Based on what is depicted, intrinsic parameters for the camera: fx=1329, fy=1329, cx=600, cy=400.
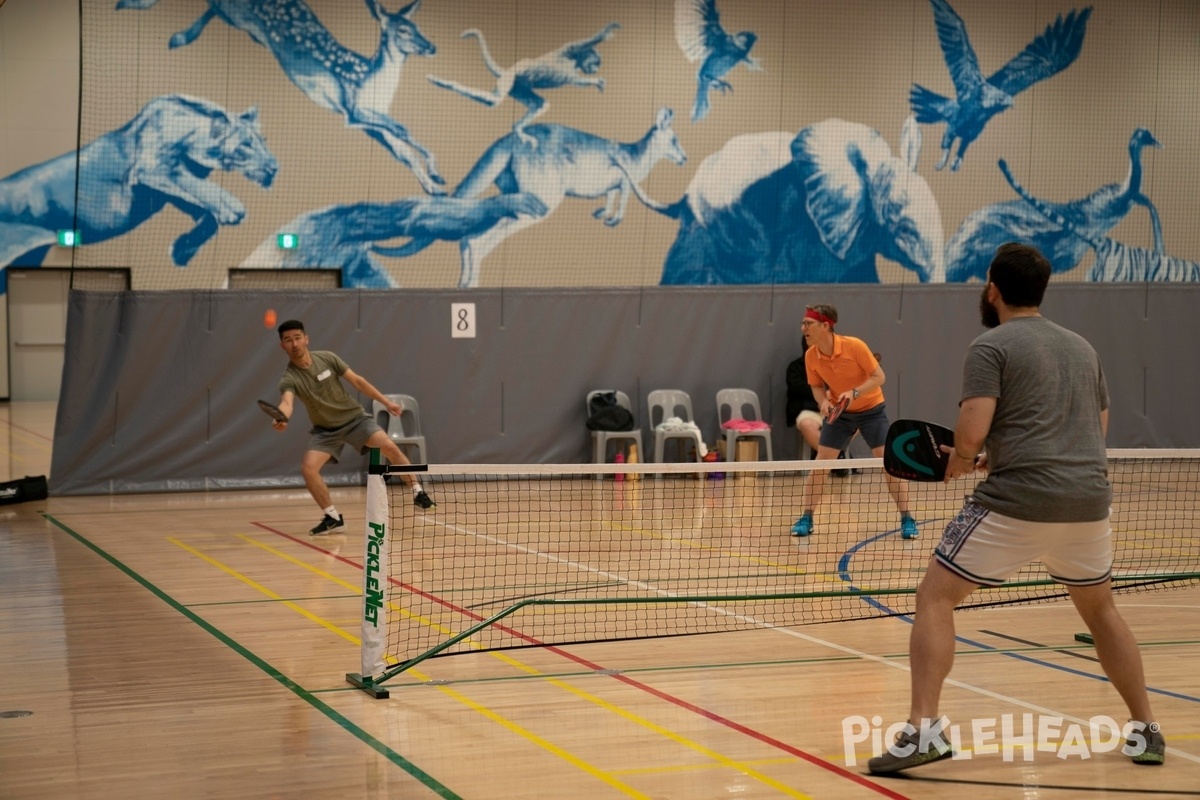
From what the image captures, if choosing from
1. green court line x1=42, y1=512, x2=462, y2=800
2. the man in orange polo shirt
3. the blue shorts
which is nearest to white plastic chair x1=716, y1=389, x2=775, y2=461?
the man in orange polo shirt

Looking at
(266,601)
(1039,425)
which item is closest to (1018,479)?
(1039,425)

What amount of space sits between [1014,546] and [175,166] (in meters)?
19.3

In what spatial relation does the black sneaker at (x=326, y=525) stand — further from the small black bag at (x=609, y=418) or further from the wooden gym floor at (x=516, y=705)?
the small black bag at (x=609, y=418)

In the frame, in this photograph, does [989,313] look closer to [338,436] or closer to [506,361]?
[338,436]

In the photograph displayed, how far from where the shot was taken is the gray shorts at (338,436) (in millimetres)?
11664

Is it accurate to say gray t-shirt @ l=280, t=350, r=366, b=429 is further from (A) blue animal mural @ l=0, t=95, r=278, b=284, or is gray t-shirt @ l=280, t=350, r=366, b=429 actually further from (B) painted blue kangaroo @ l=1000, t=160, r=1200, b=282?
(B) painted blue kangaroo @ l=1000, t=160, r=1200, b=282

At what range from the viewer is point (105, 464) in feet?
47.3

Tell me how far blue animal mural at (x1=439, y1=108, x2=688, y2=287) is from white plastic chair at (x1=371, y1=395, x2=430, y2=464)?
7412 mm

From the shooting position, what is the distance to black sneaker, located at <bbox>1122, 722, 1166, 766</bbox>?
500 cm

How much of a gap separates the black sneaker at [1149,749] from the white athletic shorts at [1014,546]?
69 centimetres

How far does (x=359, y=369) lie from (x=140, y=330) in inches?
96.4

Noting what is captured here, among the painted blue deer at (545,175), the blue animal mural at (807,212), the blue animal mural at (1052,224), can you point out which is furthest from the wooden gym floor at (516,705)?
the blue animal mural at (1052,224)

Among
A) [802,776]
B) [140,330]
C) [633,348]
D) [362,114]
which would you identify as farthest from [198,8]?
[802,776]

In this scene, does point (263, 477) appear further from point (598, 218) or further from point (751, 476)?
point (598, 218)
